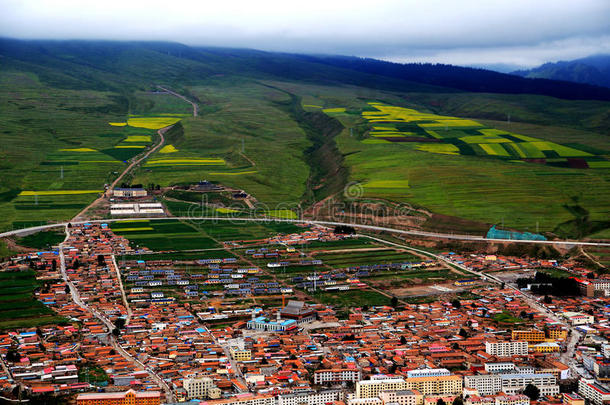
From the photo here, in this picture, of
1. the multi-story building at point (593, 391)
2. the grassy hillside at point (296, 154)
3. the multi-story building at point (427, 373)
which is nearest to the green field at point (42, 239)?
the grassy hillside at point (296, 154)

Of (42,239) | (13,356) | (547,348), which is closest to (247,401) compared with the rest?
(13,356)

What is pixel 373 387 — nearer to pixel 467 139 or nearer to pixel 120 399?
pixel 120 399

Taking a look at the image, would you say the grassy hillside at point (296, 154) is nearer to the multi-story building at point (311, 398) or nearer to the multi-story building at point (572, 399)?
the multi-story building at point (572, 399)

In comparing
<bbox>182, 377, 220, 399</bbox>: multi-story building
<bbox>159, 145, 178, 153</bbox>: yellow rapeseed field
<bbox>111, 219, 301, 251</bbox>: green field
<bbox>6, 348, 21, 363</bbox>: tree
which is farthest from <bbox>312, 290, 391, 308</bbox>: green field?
<bbox>159, 145, 178, 153</bbox>: yellow rapeseed field

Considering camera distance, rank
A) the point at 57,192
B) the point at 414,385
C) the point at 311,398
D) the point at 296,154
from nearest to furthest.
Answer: the point at 311,398 → the point at 414,385 → the point at 57,192 → the point at 296,154

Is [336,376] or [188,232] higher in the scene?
[336,376]
